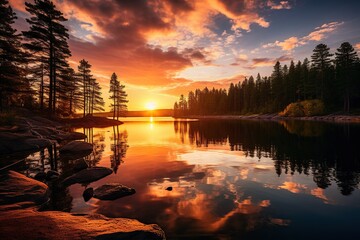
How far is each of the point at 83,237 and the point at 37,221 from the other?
169 cm

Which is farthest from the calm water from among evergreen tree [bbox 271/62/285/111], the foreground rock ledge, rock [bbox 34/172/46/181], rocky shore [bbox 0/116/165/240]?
evergreen tree [bbox 271/62/285/111]

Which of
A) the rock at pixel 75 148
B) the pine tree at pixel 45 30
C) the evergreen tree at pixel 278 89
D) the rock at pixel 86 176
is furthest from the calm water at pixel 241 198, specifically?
the evergreen tree at pixel 278 89

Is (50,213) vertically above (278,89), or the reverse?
(278,89)

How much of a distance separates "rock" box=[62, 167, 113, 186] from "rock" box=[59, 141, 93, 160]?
18.0 ft

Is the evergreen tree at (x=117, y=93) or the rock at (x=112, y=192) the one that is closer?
the rock at (x=112, y=192)

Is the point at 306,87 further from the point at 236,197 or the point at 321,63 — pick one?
the point at 236,197

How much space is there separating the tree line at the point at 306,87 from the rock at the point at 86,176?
69635 mm

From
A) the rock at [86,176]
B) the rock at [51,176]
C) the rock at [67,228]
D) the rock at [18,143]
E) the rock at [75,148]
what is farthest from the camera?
the rock at [75,148]

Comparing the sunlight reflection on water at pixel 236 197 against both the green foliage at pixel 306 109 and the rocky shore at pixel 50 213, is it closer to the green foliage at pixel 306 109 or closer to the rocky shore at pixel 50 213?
the rocky shore at pixel 50 213

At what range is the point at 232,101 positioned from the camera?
12350 cm

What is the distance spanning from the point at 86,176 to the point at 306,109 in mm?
70657

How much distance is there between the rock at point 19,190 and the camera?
6.97 meters

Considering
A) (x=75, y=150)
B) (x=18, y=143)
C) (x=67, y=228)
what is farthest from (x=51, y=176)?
(x=18, y=143)

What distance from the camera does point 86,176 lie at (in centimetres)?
1053
